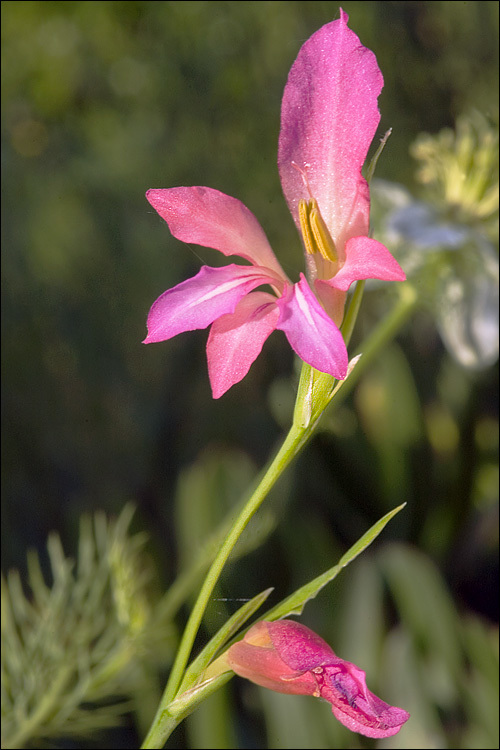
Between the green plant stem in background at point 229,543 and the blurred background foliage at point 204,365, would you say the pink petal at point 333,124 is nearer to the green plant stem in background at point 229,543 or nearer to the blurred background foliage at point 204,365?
the green plant stem in background at point 229,543

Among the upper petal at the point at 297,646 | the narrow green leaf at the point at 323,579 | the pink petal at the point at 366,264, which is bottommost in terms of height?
the upper petal at the point at 297,646

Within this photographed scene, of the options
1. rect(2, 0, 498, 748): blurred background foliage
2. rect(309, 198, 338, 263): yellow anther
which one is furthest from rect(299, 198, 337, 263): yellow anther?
rect(2, 0, 498, 748): blurred background foliage

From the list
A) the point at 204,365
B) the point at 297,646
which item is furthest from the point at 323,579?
the point at 204,365

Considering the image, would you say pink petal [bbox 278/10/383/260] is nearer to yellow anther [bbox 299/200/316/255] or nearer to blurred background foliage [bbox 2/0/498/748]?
yellow anther [bbox 299/200/316/255]

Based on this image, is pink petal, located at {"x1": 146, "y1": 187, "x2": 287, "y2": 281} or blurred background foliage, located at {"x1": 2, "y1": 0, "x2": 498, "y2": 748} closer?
pink petal, located at {"x1": 146, "y1": 187, "x2": 287, "y2": 281}

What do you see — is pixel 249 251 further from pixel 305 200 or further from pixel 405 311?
pixel 405 311

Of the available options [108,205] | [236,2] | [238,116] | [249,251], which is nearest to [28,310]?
[108,205]

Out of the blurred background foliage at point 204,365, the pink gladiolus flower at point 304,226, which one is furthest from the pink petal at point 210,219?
the blurred background foliage at point 204,365
